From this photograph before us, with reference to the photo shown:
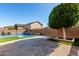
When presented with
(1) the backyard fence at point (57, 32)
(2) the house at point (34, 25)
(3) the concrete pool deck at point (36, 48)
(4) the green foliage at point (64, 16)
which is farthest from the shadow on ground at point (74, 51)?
(2) the house at point (34, 25)

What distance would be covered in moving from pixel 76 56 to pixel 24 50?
776 mm

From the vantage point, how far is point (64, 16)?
3.04 m

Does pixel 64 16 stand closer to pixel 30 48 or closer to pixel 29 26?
pixel 29 26

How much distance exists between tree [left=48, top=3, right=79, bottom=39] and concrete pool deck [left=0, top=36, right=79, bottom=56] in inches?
9.3

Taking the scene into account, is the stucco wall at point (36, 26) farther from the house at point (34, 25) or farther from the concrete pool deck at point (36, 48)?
the concrete pool deck at point (36, 48)

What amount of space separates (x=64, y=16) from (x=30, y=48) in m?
0.72

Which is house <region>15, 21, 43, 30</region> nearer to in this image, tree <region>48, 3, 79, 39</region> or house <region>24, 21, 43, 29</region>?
house <region>24, 21, 43, 29</region>

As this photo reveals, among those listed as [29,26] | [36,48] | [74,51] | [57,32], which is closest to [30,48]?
[36,48]

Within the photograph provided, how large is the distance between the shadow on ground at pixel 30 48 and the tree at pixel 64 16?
0.93 feet

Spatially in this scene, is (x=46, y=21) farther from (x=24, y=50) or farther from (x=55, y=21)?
(x=24, y=50)

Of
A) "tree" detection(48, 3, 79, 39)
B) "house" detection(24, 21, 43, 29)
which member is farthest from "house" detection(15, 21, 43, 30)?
"tree" detection(48, 3, 79, 39)

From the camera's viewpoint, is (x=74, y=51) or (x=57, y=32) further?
(x=57, y=32)

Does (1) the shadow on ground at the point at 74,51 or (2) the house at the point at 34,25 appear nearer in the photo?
(1) the shadow on ground at the point at 74,51

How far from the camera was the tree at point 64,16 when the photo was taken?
117 inches
